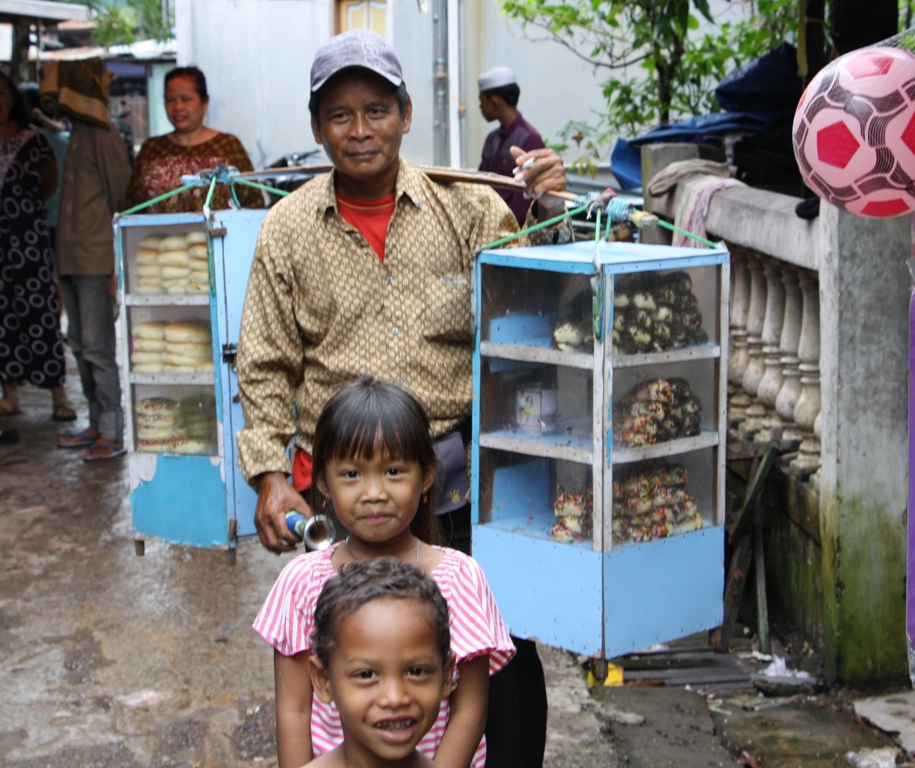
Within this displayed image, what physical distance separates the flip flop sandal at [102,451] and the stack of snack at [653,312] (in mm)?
4270

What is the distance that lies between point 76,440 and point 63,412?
0.73 meters

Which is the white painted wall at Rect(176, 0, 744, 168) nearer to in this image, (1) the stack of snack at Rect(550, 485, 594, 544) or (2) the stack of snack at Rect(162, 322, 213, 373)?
(2) the stack of snack at Rect(162, 322, 213, 373)

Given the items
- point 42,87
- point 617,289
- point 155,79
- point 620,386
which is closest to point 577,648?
point 620,386

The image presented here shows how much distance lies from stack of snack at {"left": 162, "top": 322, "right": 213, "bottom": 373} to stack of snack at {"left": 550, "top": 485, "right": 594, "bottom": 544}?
148cm

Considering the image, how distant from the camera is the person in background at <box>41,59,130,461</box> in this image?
6172 mm

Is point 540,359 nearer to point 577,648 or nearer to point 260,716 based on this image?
point 577,648

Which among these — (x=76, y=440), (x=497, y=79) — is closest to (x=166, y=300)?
(x=76, y=440)

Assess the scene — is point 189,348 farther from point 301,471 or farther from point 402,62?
point 402,62

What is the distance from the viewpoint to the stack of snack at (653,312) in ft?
9.14

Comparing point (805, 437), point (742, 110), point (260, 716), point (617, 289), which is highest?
point (742, 110)

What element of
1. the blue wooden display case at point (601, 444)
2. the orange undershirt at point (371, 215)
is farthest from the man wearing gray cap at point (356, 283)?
the blue wooden display case at point (601, 444)

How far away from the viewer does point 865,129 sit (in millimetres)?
2047

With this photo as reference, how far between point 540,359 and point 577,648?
0.71 meters

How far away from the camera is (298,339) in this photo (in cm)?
270
